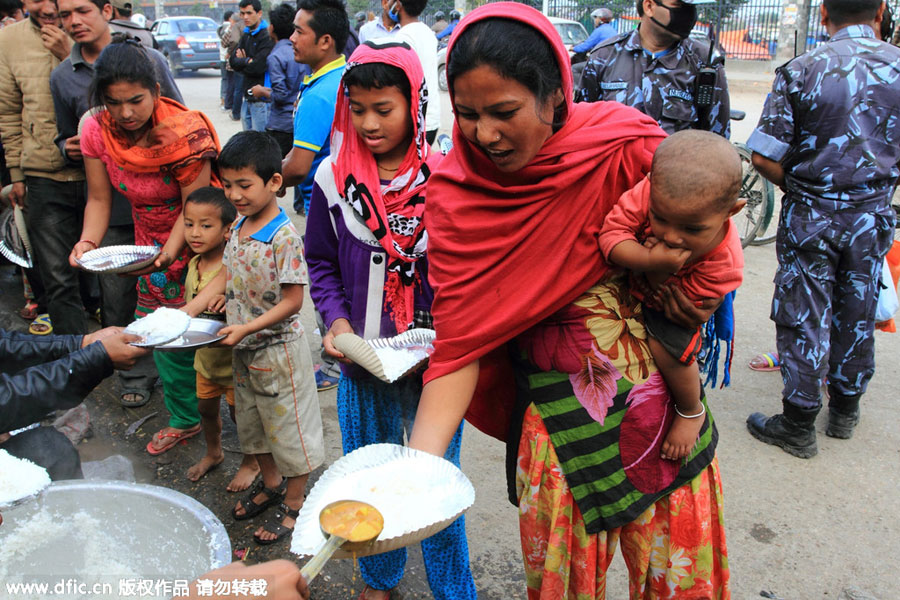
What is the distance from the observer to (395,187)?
1.97m

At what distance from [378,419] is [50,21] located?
10.3 ft

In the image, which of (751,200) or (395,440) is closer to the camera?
(395,440)

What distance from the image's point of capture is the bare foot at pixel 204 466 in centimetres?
297

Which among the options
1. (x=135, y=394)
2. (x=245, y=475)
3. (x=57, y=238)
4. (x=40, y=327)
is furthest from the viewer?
(x=40, y=327)

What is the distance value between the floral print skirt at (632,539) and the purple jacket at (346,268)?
2.17 feet

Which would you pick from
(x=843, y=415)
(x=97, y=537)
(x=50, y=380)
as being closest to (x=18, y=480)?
(x=97, y=537)

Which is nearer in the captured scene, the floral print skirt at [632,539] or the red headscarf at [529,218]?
the red headscarf at [529,218]

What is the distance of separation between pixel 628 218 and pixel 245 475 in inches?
86.0

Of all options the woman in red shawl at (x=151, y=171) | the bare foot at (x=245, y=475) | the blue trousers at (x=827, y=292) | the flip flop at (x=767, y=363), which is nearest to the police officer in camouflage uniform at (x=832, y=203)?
the blue trousers at (x=827, y=292)

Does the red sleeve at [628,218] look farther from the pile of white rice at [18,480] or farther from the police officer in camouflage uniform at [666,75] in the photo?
the police officer in camouflage uniform at [666,75]

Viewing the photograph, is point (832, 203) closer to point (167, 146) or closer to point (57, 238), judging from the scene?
point (167, 146)

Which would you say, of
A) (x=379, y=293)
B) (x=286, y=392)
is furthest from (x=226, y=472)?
(x=379, y=293)

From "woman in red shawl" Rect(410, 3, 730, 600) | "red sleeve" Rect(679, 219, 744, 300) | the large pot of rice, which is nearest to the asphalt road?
the large pot of rice

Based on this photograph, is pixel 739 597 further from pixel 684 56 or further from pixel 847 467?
pixel 684 56
